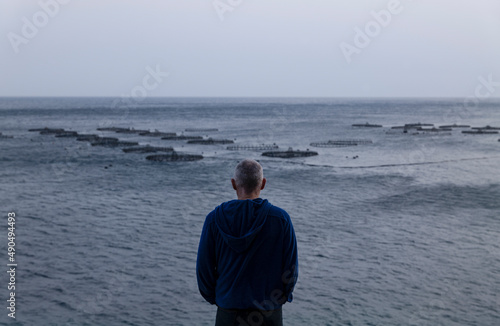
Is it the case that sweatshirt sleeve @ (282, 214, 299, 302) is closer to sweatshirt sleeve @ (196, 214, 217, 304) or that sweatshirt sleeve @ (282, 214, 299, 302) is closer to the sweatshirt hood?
the sweatshirt hood

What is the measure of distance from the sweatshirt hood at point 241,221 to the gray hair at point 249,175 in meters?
0.16

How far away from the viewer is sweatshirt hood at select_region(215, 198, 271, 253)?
4.20m

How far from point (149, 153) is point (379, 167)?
29.9m

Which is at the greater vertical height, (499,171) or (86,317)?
(499,171)

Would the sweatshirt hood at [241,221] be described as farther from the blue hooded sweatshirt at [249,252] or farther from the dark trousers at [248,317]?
the dark trousers at [248,317]

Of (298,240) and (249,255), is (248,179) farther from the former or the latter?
(298,240)

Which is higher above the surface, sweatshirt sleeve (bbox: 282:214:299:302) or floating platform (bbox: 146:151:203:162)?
sweatshirt sleeve (bbox: 282:214:299:302)

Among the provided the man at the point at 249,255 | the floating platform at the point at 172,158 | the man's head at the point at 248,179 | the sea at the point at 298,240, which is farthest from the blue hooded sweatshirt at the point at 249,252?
the floating platform at the point at 172,158

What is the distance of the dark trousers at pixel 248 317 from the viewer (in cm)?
423

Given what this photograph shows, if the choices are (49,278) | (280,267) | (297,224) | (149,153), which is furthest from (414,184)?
(280,267)

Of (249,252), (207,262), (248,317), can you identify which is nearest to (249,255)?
(249,252)

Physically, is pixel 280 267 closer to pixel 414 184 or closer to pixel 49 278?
pixel 49 278

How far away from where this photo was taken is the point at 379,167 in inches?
2083

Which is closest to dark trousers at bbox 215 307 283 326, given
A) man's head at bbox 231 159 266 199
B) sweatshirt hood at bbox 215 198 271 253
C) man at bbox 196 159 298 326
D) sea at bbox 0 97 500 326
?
man at bbox 196 159 298 326
